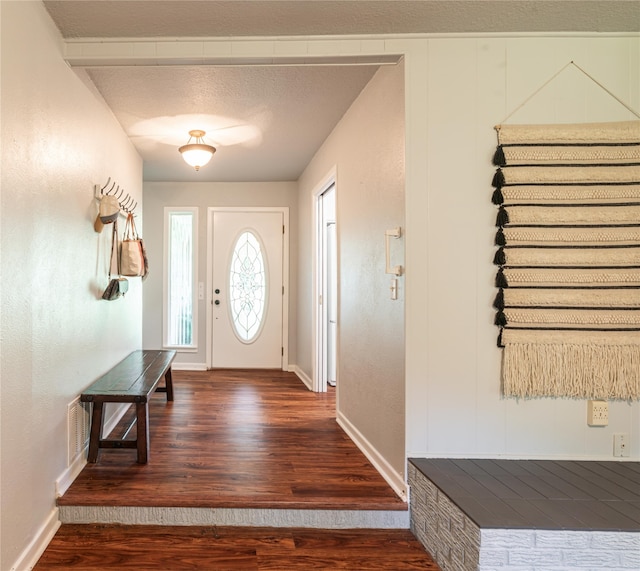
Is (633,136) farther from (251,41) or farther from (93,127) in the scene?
(93,127)

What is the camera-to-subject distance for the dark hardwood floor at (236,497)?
1.75 meters

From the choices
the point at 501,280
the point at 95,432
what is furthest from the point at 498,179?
the point at 95,432

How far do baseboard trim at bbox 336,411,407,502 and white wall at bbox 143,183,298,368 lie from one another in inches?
86.3

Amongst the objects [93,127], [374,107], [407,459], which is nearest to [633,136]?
[374,107]

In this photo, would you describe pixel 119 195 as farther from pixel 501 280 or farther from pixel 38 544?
pixel 501 280

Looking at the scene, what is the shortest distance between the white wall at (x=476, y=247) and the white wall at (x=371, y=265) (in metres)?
0.11

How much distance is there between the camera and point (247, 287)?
5047 mm

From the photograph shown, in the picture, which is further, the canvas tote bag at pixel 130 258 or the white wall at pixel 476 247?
the canvas tote bag at pixel 130 258

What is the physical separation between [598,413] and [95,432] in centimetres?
263

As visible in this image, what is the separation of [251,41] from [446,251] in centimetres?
140

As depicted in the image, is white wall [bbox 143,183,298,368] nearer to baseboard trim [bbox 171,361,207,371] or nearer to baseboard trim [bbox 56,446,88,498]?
baseboard trim [bbox 171,361,207,371]

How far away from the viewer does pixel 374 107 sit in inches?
96.1

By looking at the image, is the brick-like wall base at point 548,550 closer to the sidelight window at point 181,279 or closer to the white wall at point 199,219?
the white wall at point 199,219

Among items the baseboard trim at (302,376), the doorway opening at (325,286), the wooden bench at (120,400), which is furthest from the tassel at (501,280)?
the baseboard trim at (302,376)
